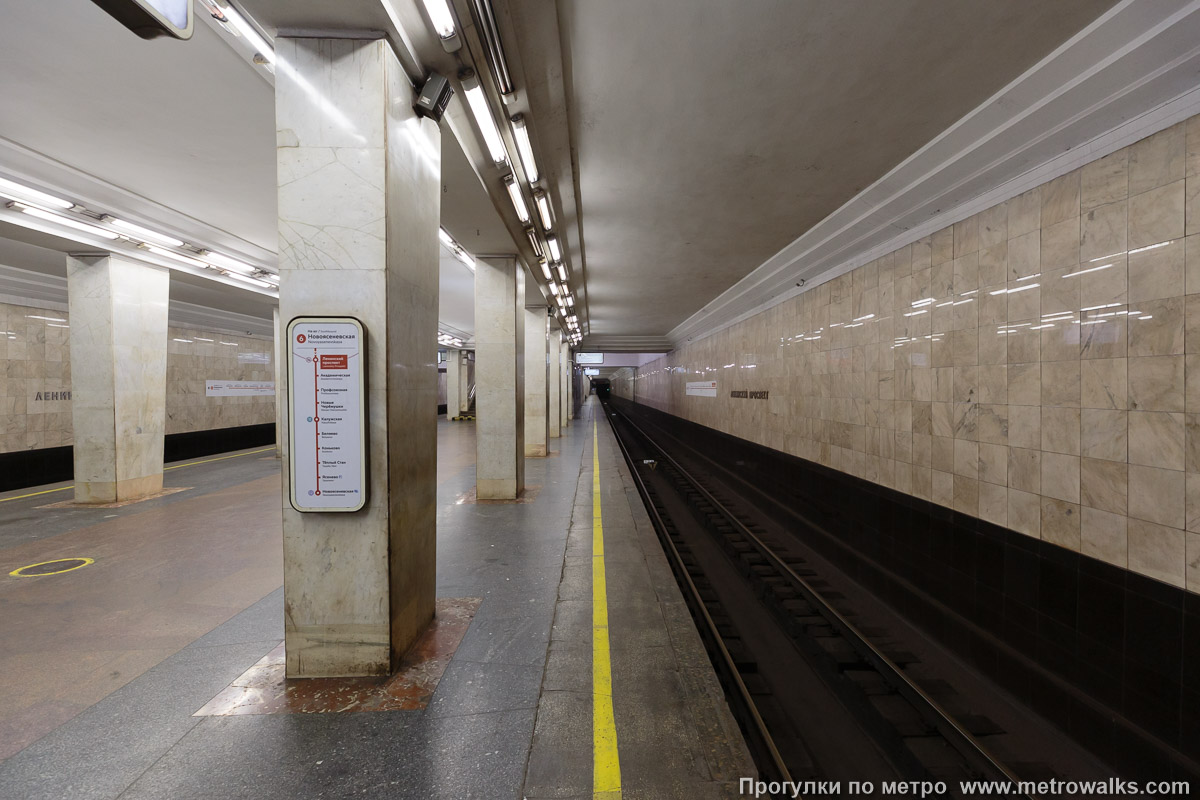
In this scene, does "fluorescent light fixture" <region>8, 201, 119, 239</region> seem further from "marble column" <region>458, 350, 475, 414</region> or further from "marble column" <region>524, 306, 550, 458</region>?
"marble column" <region>458, 350, 475, 414</region>

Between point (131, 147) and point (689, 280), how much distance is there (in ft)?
31.9

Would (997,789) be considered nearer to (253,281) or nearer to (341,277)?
(341,277)

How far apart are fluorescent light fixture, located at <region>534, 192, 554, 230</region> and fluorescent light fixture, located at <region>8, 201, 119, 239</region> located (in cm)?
606

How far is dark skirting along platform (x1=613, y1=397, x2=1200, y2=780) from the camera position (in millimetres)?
3430

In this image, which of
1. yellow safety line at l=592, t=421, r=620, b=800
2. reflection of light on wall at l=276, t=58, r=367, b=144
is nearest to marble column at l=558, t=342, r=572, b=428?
yellow safety line at l=592, t=421, r=620, b=800

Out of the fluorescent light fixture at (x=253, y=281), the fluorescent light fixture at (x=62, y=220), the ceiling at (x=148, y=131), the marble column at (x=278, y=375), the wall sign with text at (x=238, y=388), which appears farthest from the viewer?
the wall sign with text at (x=238, y=388)

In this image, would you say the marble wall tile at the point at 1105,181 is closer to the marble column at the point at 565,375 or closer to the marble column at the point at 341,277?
the marble column at the point at 341,277

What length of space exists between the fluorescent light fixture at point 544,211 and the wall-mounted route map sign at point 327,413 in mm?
3788

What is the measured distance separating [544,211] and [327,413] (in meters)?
4.50

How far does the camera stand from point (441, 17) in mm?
2854

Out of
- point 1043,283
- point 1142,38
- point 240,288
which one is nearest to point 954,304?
point 1043,283

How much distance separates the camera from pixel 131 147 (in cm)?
480

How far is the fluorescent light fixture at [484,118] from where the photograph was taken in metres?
3.50

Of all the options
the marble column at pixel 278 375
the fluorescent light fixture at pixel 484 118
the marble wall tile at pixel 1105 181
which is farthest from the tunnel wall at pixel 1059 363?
the marble column at pixel 278 375
